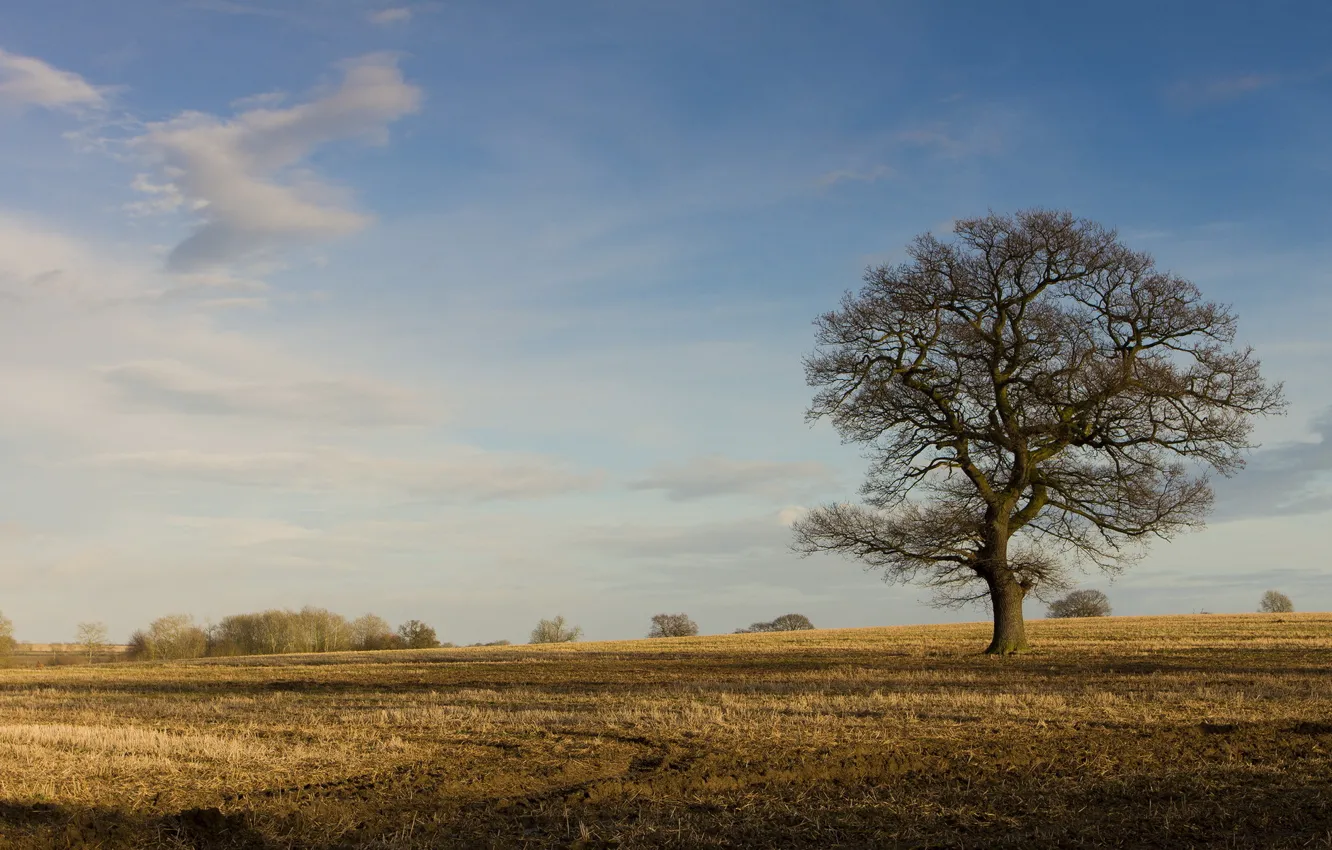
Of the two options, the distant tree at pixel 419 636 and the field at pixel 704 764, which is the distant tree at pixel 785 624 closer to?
the distant tree at pixel 419 636

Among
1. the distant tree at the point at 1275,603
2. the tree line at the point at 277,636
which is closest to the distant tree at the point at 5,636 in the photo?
the tree line at the point at 277,636

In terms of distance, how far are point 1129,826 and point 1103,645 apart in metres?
23.6

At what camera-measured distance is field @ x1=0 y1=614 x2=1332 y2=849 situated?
7.73 metres

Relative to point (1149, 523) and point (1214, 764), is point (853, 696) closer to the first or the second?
point (1214, 764)

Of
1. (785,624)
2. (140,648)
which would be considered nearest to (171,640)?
(140,648)

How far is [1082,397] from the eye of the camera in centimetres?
2588

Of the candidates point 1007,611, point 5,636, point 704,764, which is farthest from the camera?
point 5,636

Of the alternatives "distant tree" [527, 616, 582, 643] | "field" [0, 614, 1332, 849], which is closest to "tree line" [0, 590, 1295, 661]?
"distant tree" [527, 616, 582, 643]

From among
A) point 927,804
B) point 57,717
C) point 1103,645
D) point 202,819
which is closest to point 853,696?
point 927,804

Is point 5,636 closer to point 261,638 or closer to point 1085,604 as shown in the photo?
point 261,638

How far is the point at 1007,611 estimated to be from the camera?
88.5ft

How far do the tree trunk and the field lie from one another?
639cm

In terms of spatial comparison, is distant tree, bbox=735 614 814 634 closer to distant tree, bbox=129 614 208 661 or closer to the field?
distant tree, bbox=129 614 208 661

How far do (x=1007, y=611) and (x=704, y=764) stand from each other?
1871cm
